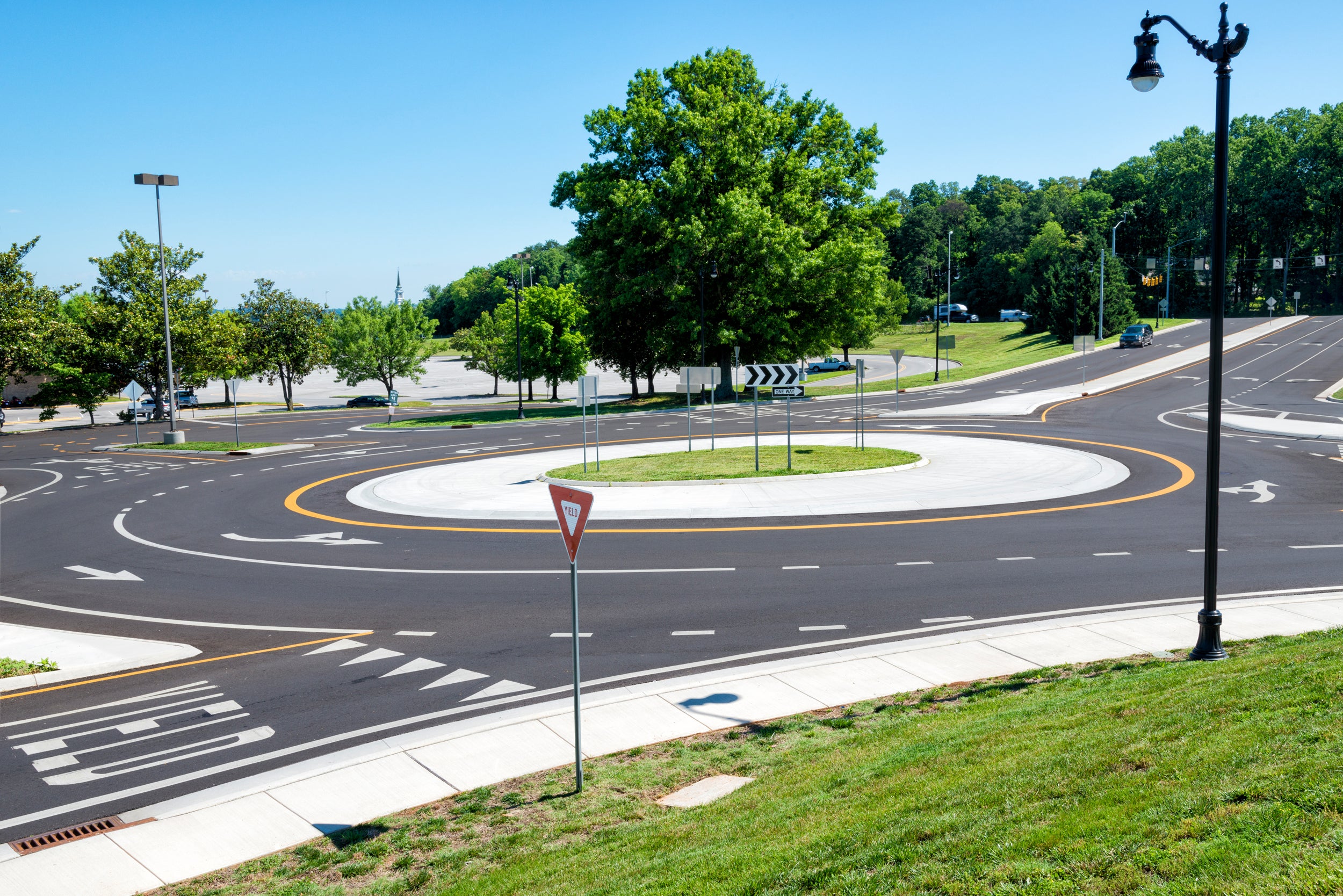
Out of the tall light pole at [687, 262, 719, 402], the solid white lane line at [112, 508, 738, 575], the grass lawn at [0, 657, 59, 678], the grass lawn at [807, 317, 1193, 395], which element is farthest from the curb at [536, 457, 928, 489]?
the grass lawn at [807, 317, 1193, 395]

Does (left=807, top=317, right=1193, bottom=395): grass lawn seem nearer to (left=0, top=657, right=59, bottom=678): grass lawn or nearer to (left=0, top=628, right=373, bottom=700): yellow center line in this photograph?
(left=0, top=628, right=373, bottom=700): yellow center line

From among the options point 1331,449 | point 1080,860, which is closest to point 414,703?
point 1080,860

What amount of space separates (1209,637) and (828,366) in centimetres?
8230

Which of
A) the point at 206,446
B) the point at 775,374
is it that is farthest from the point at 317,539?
the point at 206,446

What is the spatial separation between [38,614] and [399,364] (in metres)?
67.9

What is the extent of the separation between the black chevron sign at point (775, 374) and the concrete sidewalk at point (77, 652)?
1629cm

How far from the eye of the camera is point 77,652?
39.9ft

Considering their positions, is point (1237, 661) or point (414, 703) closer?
point (1237, 661)

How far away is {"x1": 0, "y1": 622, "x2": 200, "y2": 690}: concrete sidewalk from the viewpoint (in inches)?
443

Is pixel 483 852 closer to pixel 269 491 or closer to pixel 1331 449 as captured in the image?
pixel 269 491

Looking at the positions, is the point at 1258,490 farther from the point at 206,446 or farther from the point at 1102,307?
the point at 1102,307

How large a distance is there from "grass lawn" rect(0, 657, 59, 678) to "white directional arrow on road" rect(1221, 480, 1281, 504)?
22707mm

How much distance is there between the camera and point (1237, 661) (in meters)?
9.05

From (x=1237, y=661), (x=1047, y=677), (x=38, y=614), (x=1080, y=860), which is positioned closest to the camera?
(x=1080, y=860)
